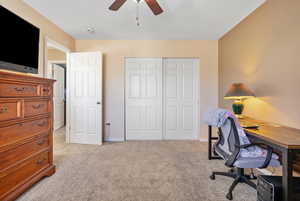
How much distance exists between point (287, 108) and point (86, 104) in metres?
3.53

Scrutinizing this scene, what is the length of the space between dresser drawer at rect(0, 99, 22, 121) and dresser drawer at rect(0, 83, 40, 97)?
2.7 inches

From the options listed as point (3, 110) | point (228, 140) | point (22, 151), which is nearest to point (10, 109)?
point (3, 110)

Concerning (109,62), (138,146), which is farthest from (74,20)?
(138,146)

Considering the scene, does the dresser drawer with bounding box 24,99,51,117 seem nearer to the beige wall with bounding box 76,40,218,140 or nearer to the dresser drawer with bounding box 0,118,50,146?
the dresser drawer with bounding box 0,118,50,146

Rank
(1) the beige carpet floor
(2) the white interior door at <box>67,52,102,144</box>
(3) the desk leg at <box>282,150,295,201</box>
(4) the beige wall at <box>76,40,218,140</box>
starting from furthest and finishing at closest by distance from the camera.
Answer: (4) the beige wall at <box>76,40,218,140</box> < (2) the white interior door at <box>67,52,102,144</box> < (1) the beige carpet floor < (3) the desk leg at <box>282,150,295,201</box>

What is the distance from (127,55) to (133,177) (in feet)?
9.07

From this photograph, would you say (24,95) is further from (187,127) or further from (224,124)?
(187,127)

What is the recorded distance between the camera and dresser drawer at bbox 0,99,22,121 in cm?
150

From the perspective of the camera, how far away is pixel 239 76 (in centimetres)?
298

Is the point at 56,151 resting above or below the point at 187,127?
below

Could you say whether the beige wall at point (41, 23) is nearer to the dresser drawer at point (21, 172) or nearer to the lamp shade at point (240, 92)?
the dresser drawer at point (21, 172)

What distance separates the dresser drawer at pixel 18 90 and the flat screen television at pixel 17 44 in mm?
333

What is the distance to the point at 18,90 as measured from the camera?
167 centimetres

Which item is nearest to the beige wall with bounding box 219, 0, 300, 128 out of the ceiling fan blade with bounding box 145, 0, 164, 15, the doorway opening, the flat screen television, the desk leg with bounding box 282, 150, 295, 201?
the desk leg with bounding box 282, 150, 295, 201
